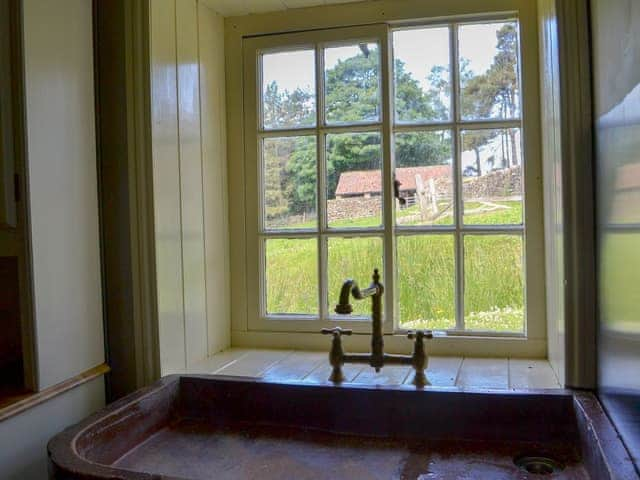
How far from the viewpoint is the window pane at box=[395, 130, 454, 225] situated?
158cm

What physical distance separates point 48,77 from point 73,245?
35cm

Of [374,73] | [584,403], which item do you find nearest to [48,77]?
[374,73]

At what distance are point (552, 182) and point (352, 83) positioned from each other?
25.3 inches

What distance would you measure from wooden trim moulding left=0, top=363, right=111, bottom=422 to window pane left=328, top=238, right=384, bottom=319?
66 centimetres

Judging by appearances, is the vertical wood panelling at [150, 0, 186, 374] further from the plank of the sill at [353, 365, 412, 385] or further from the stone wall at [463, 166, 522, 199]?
the stone wall at [463, 166, 522, 199]

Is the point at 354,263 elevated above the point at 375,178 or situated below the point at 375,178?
below

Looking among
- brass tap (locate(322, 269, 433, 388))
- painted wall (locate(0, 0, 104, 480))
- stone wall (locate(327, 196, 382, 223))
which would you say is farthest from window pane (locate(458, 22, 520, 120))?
painted wall (locate(0, 0, 104, 480))

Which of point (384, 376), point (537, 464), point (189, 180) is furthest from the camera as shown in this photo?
point (189, 180)

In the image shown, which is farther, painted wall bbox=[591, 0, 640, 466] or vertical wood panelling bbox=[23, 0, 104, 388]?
vertical wood panelling bbox=[23, 0, 104, 388]

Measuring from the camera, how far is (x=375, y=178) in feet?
5.36

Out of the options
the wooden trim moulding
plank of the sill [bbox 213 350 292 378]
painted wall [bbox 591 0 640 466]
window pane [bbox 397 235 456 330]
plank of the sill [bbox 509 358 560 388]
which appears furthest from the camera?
window pane [bbox 397 235 456 330]

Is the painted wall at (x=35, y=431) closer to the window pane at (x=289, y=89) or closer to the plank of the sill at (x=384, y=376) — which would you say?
the plank of the sill at (x=384, y=376)

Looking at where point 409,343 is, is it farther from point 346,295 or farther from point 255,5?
point 255,5

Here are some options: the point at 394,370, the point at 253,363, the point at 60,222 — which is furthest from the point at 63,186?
the point at 394,370
